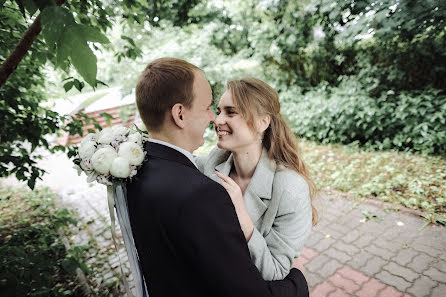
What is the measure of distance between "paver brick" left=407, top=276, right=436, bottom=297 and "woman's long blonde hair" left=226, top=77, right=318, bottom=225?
2043 millimetres

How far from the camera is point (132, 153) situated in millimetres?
1274

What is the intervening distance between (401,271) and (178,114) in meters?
3.58

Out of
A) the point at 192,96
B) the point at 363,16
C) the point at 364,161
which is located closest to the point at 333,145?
the point at 364,161

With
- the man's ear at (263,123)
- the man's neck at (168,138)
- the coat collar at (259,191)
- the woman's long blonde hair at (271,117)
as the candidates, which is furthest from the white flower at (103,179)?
the man's ear at (263,123)

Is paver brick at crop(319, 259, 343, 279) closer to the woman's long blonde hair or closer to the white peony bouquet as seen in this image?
the woman's long blonde hair

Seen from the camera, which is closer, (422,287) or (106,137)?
(106,137)

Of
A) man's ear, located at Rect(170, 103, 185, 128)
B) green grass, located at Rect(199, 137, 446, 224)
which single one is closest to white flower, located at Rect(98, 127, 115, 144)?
man's ear, located at Rect(170, 103, 185, 128)

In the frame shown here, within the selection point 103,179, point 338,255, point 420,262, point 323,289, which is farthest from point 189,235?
point 420,262

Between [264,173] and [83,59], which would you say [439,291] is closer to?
[264,173]

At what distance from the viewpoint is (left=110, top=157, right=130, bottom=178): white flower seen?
1.22 metres

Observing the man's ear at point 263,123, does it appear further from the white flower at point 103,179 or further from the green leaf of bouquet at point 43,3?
the green leaf of bouquet at point 43,3

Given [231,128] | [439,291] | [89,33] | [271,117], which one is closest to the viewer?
[89,33]

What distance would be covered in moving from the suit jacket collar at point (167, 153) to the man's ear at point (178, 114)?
18 centimetres

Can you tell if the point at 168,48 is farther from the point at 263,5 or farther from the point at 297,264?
the point at 297,264
